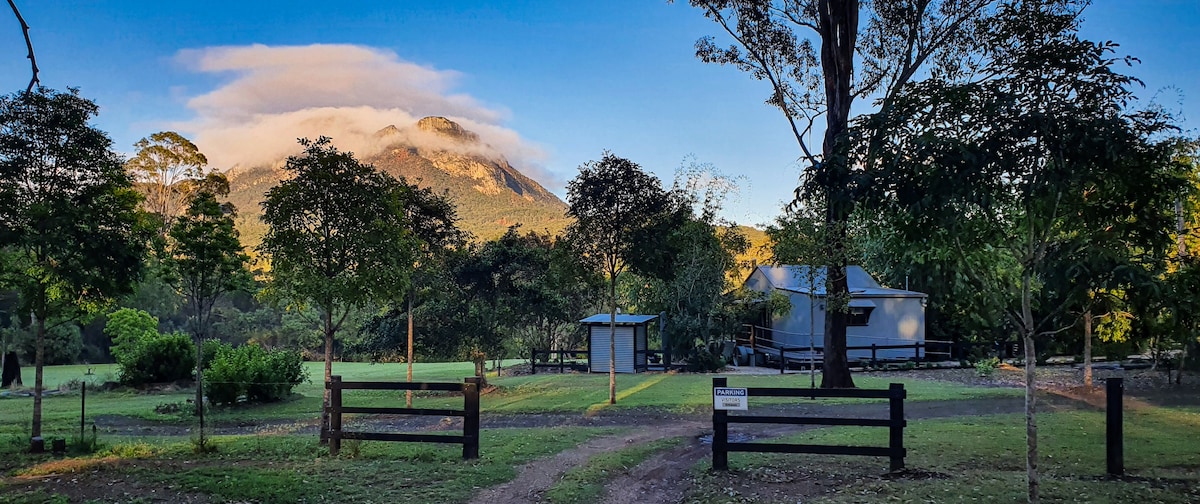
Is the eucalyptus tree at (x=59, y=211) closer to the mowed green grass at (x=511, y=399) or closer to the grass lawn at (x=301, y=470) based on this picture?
the grass lawn at (x=301, y=470)

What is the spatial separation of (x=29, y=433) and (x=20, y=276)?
12.1 feet

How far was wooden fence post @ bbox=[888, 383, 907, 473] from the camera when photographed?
8562 millimetres

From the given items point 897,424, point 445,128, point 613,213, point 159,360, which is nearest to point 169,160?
point 159,360

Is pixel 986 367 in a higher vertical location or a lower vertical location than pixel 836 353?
lower

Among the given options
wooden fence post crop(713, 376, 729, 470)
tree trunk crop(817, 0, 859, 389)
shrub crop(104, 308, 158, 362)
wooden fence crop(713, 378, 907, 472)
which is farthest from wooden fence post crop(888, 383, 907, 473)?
shrub crop(104, 308, 158, 362)

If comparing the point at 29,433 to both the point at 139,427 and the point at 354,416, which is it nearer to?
the point at 139,427

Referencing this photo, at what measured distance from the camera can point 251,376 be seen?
62.4ft

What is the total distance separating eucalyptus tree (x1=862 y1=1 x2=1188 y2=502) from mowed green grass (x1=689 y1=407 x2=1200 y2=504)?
124 centimetres

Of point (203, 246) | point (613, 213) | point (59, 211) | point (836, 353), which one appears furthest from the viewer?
point (836, 353)

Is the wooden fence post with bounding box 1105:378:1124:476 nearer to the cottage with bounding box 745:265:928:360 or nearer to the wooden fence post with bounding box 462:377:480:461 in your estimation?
the wooden fence post with bounding box 462:377:480:461

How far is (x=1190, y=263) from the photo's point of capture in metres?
11.8

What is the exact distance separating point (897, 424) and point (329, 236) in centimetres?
873

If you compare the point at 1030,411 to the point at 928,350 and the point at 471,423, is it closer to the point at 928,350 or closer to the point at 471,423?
the point at 471,423

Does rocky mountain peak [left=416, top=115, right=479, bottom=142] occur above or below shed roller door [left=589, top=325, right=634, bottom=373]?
above
